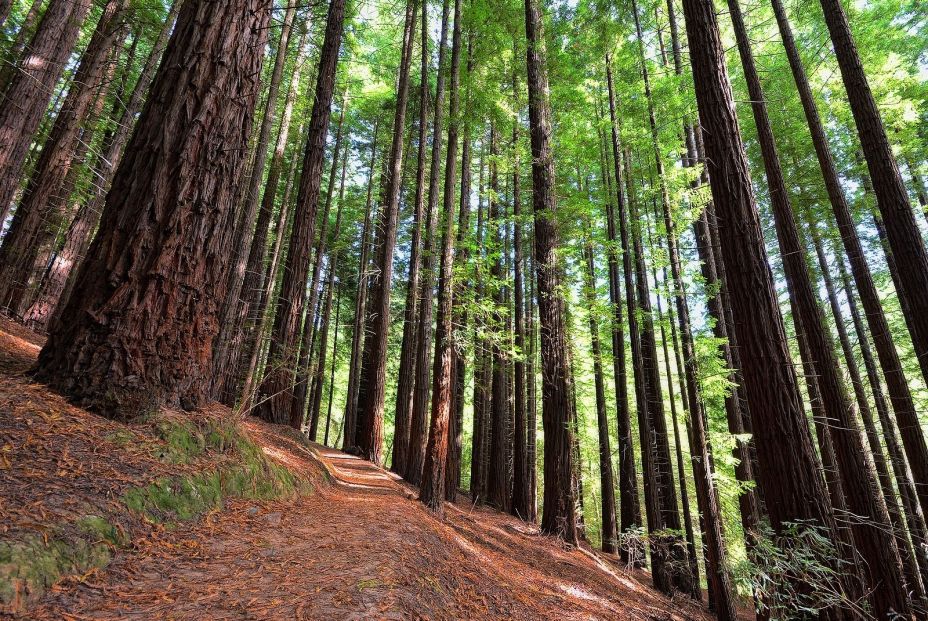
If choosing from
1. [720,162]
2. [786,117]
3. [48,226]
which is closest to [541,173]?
[720,162]

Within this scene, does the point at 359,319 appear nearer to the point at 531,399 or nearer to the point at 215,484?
the point at 531,399

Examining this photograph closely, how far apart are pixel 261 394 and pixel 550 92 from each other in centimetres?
968

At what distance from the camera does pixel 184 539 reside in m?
2.56

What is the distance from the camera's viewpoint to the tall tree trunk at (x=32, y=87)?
6051 mm

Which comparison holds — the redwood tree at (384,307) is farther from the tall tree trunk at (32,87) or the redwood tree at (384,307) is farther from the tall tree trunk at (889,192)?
the tall tree trunk at (889,192)

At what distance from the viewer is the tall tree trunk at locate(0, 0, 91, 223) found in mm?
6051

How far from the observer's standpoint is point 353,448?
1202cm

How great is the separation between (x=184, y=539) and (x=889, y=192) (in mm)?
8762

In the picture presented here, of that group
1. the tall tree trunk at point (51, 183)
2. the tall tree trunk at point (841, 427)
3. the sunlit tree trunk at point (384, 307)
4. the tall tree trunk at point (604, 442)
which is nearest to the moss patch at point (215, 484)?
the sunlit tree trunk at point (384, 307)

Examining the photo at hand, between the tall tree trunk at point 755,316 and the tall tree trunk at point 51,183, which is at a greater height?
the tall tree trunk at point 51,183

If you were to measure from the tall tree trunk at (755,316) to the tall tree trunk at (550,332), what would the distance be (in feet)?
10.6

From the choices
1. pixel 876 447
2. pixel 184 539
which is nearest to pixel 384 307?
pixel 184 539

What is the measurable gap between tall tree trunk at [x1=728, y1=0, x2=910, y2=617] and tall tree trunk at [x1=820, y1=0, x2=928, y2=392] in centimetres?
110

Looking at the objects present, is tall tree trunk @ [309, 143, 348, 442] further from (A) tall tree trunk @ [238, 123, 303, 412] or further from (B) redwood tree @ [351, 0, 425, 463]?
(B) redwood tree @ [351, 0, 425, 463]
